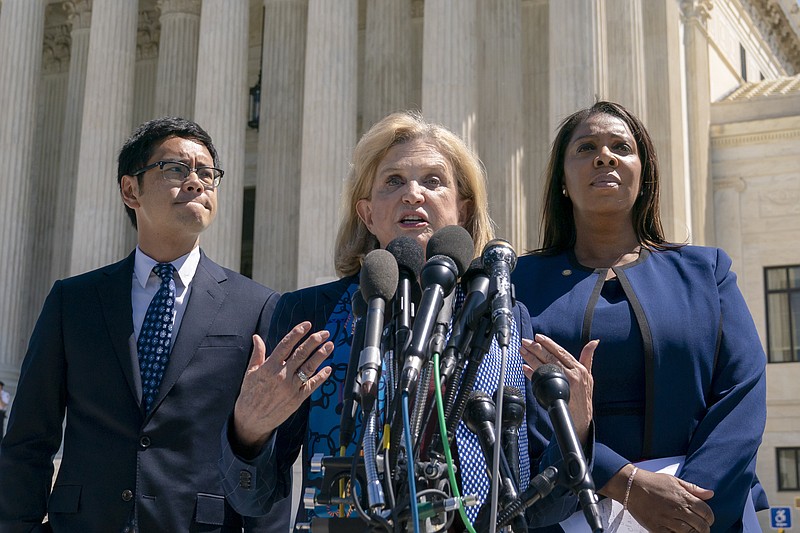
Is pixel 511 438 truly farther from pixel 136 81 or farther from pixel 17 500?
pixel 136 81

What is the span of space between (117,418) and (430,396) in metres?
2.59

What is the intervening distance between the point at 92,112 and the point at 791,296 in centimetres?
2311

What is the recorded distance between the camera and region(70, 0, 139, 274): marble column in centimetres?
3206

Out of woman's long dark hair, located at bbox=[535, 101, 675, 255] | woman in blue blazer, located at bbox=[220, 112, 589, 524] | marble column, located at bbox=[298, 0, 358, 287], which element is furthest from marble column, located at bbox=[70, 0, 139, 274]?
woman in blue blazer, located at bbox=[220, 112, 589, 524]

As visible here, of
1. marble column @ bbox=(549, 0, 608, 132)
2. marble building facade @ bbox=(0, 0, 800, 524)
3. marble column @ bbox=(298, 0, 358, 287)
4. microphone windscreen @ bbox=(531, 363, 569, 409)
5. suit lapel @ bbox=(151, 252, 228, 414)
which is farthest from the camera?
marble column @ bbox=(298, 0, 358, 287)

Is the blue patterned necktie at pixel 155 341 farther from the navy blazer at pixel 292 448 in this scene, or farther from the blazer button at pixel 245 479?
the blazer button at pixel 245 479

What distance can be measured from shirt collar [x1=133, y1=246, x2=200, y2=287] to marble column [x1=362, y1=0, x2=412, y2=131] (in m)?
26.7

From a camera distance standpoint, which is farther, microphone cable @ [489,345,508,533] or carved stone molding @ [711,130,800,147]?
carved stone molding @ [711,130,800,147]

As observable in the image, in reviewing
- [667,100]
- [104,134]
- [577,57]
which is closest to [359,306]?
[577,57]

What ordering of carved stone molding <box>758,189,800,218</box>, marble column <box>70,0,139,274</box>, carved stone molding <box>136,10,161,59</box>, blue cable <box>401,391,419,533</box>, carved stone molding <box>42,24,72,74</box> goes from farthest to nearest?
carved stone molding <box>42,24,72,74</box>
carved stone molding <box>136,10,161,59</box>
carved stone molding <box>758,189,800,218</box>
marble column <box>70,0,139,274</box>
blue cable <box>401,391,419,533</box>

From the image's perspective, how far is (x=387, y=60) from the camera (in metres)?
33.4

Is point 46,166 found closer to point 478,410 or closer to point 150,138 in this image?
point 150,138

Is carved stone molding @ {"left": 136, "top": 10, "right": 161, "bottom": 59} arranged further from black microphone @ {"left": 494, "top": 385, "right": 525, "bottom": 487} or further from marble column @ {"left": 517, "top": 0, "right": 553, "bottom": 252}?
black microphone @ {"left": 494, "top": 385, "right": 525, "bottom": 487}

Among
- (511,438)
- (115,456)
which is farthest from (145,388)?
(511,438)
